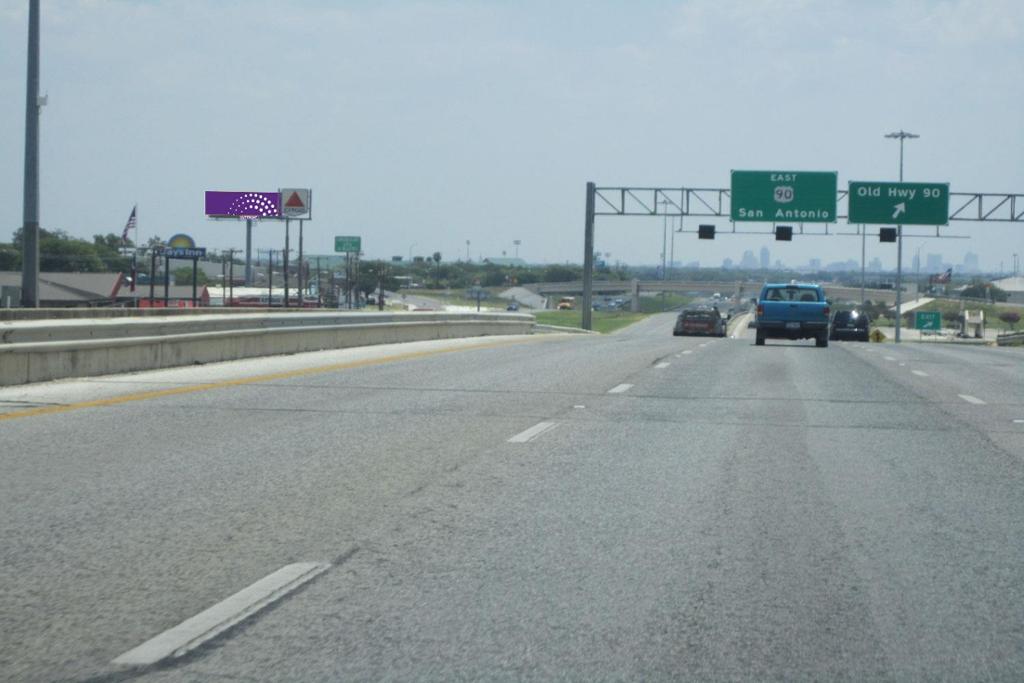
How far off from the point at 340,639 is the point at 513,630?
0.76m

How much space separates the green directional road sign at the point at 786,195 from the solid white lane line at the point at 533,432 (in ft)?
150

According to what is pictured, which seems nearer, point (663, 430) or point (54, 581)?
point (54, 581)

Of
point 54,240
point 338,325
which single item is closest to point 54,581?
point 338,325

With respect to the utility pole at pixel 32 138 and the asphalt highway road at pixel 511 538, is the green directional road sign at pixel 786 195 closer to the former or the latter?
the utility pole at pixel 32 138

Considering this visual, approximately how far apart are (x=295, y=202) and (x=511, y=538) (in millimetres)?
63659

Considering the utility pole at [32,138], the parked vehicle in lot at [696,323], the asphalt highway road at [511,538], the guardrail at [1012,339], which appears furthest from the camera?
the guardrail at [1012,339]

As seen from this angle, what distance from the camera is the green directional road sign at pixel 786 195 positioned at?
57750 mm

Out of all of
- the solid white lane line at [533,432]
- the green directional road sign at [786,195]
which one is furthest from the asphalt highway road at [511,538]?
the green directional road sign at [786,195]

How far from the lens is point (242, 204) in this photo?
81.6 metres

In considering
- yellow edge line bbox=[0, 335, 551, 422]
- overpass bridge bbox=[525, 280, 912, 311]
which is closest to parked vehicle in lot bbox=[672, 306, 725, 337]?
yellow edge line bbox=[0, 335, 551, 422]

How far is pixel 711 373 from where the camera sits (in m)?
23.1

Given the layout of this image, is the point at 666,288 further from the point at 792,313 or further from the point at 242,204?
the point at 792,313

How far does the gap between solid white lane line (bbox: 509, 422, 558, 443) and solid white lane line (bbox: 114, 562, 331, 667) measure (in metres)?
5.43

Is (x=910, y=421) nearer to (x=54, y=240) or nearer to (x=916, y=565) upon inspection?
(x=916, y=565)
